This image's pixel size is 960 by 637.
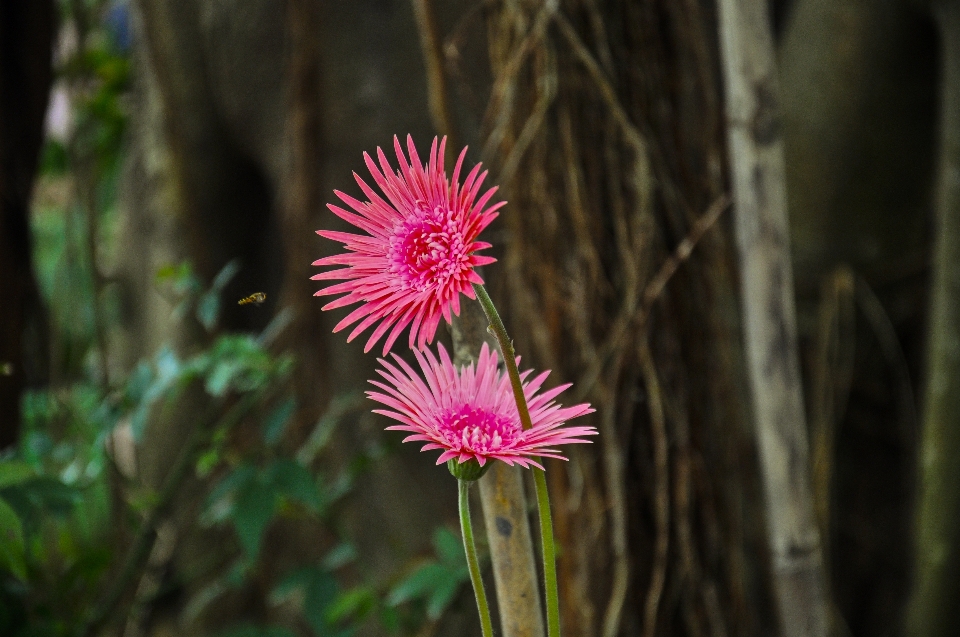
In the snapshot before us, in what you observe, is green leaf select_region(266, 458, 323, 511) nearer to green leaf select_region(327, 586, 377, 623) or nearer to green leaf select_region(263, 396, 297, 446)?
green leaf select_region(263, 396, 297, 446)

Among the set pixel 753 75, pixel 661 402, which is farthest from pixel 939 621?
pixel 753 75

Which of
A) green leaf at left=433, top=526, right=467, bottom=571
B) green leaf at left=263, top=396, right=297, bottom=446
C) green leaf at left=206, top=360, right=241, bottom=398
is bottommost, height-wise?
green leaf at left=433, top=526, right=467, bottom=571

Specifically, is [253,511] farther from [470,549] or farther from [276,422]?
[470,549]

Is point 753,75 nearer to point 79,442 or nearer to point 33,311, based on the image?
point 33,311

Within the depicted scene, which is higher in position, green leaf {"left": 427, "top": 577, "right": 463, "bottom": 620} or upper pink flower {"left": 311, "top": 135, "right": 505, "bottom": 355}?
upper pink flower {"left": 311, "top": 135, "right": 505, "bottom": 355}

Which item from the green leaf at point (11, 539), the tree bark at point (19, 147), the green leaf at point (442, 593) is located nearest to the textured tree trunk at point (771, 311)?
the green leaf at point (442, 593)

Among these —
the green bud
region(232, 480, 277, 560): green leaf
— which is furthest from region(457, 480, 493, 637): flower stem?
region(232, 480, 277, 560): green leaf

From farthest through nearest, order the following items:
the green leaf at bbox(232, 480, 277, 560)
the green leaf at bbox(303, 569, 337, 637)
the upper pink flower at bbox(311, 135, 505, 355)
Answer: the green leaf at bbox(303, 569, 337, 637), the green leaf at bbox(232, 480, 277, 560), the upper pink flower at bbox(311, 135, 505, 355)

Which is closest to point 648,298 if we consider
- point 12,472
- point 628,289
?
point 628,289
